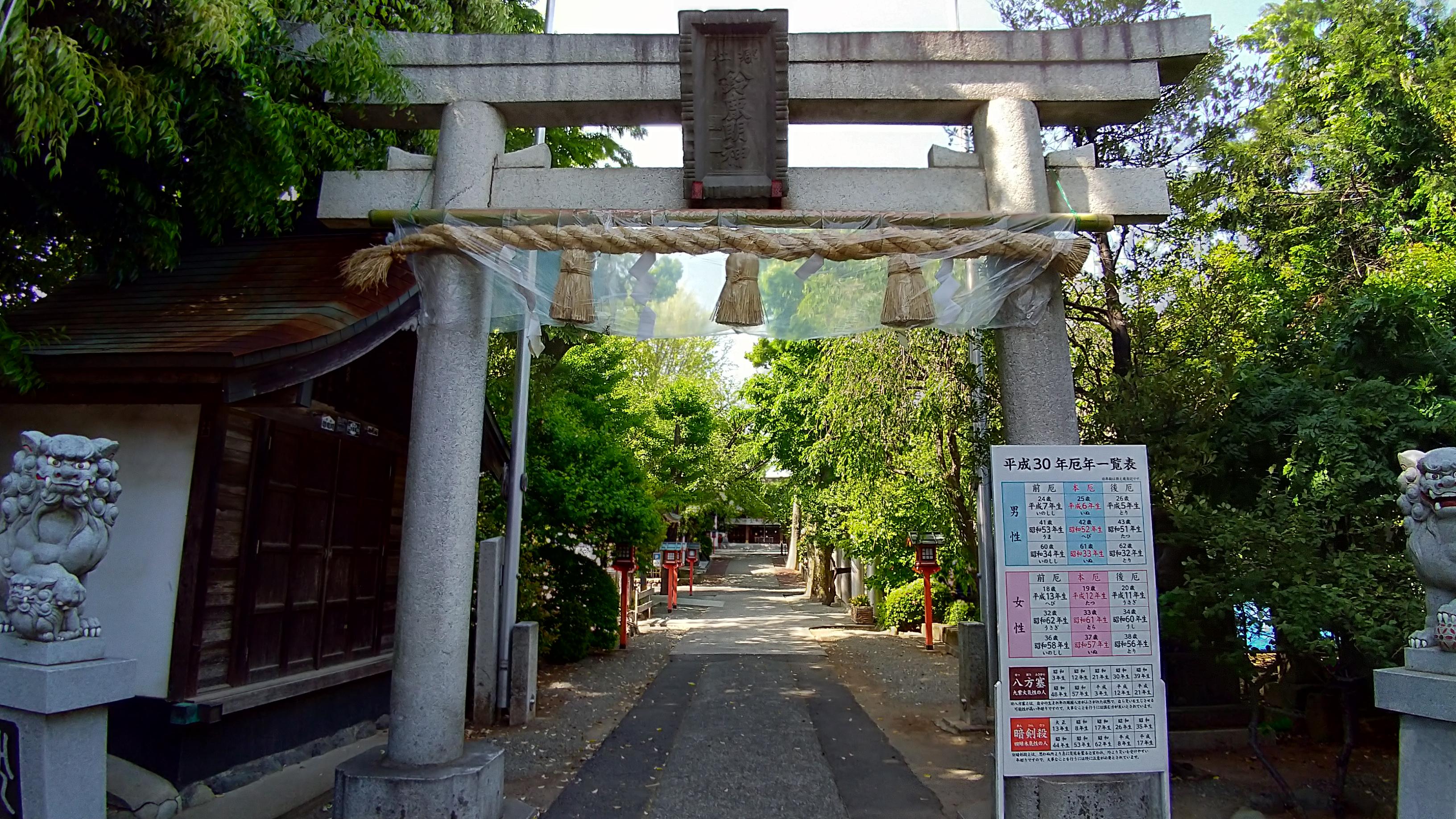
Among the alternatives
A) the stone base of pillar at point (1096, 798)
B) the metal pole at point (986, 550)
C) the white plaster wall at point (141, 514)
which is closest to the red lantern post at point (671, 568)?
the metal pole at point (986, 550)

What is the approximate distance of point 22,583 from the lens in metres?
3.17

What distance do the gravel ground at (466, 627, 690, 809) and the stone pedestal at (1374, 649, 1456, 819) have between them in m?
4.82

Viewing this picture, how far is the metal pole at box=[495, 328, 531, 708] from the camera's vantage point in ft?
25.8

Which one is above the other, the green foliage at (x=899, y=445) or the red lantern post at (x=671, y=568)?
the green foliage at (x=899, y=445)

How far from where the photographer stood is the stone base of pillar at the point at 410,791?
4.27 m

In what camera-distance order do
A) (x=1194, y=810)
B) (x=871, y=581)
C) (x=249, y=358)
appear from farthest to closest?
1. (x=871, y=581)
2. (x=1194, y=810)
3. (x=249, y=358)

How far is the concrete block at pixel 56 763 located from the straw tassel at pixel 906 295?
14.2 feet

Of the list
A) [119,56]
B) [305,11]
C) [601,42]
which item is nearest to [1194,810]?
[601,42]

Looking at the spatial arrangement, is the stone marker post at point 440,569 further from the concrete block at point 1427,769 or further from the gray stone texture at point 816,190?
the concrete block at point 1427,769

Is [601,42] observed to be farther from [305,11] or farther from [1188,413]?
[1188,413]

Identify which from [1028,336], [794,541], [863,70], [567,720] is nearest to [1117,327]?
[1028,336]

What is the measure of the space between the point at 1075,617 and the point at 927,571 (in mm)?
9030

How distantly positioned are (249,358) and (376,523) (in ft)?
10.5

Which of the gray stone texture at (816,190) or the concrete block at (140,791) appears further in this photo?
the gray stone texture at (816,190)
